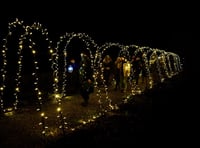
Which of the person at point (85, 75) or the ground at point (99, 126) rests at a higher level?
the person at point (85, 75)

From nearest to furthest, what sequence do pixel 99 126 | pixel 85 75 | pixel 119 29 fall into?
pixel 99 126
pixel 85 75
pixel 119 29

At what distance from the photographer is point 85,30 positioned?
5022 centimetres

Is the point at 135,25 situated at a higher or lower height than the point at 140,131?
higher

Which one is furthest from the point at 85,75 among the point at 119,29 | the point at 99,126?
the point at 119,29

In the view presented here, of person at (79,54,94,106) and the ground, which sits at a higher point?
person at (79,54,94,106)

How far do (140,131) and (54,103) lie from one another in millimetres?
6444

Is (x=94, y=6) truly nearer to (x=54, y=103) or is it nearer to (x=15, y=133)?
(x=54, y=103)

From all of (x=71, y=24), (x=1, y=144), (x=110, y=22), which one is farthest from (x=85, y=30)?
(x=1, y=144)

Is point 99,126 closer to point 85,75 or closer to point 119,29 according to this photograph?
point 85,75

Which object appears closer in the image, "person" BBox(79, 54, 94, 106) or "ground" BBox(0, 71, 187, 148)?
"ground" BBox(0, 71, 187, 148)

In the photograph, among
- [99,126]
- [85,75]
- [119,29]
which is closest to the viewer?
[99,126]

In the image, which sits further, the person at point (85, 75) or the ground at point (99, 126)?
the person at point (85, 75)

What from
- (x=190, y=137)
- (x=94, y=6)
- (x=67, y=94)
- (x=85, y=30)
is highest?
(x=94, y=6)

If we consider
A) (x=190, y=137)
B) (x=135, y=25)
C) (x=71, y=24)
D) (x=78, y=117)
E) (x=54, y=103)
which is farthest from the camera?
(x=135, y=25)
